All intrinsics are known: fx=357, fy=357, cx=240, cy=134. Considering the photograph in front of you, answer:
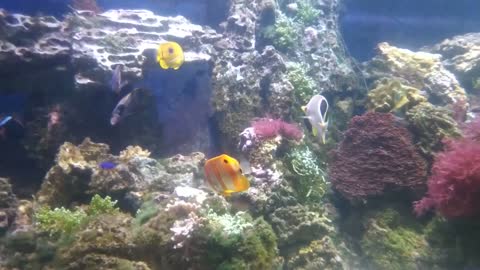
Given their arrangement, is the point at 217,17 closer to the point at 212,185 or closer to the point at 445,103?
the point at 445,103

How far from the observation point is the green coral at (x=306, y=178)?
5.89 metres

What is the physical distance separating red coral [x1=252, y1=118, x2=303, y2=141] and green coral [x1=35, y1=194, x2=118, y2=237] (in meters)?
2.70

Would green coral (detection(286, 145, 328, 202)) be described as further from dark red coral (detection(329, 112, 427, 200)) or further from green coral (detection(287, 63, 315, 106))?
green coral (detection(287, 63, 315, 106))

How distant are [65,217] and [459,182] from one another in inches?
186

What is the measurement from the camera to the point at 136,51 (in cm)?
713

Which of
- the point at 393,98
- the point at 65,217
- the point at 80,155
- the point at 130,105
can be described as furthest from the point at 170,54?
the point at 393,98

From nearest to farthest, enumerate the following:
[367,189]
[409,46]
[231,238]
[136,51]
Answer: [231,238] < [367,189] < [136,51] < [409,46]

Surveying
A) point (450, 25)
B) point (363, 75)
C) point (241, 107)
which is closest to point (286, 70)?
point (241, 107)

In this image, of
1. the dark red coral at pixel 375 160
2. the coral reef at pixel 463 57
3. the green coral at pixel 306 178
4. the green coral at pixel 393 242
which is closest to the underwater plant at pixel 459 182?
the green coral at pixel 393 242

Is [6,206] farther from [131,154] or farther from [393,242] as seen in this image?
[393,242]

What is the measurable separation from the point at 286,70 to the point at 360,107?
1.97 metres

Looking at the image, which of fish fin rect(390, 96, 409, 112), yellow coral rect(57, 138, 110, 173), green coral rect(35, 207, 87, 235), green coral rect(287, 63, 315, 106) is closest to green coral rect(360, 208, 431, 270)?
fish fin rect(390, 96, 409, 112)

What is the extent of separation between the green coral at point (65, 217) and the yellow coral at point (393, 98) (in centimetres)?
543

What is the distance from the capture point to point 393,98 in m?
7.23
